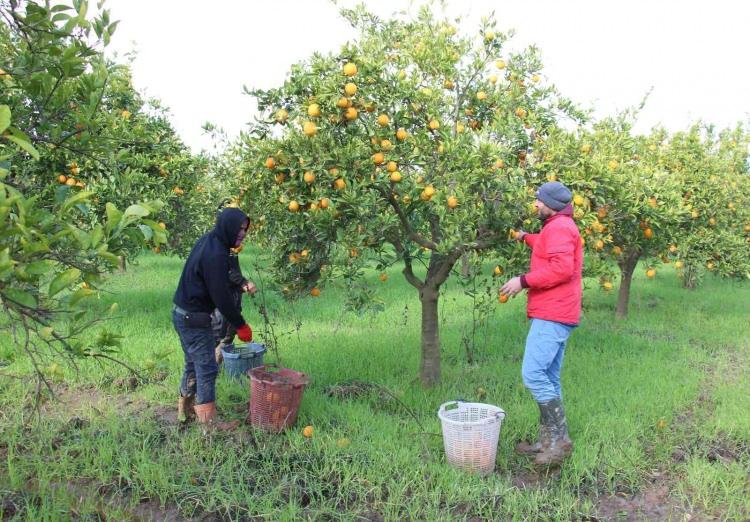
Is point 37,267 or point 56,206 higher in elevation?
point 56,206

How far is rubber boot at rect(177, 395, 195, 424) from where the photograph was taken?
477 centimetres

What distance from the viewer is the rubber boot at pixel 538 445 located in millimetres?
4305

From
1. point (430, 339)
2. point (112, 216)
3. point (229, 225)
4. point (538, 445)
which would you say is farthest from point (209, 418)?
point (112, 216)

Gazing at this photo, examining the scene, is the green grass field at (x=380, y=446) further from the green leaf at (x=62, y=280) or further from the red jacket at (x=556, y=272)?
the red jacket at (x=556, y=272)

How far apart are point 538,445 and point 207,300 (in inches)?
100

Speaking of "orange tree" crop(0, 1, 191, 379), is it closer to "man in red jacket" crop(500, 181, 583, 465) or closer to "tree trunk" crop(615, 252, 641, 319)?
"man in red jacket" crop(500, 181, 583, 465)

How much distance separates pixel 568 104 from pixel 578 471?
282 centimetres

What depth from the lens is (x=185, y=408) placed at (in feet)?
15.8

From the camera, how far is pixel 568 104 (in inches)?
199

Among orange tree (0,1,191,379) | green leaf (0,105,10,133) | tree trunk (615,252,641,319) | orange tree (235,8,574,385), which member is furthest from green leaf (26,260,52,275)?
tree trunk (615,252,641,319)

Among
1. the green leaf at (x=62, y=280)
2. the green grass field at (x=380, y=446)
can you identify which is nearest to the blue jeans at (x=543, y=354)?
the green grass field at (x=380, y=446)

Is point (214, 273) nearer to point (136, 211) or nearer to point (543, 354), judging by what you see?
point (543, 354)

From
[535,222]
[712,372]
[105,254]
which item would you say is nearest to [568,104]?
[535,222]

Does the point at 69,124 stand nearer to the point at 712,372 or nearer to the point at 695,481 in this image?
the point at 695,481
